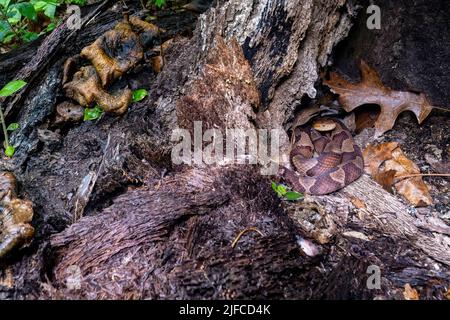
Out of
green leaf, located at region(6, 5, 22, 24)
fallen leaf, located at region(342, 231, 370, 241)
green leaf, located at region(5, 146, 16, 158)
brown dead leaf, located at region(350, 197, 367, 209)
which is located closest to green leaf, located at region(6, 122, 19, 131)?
green leaf, located at region(5, 146, 16, 158)

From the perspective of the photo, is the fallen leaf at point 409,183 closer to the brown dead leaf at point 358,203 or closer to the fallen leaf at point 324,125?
the brown dead leaf at point 358,203

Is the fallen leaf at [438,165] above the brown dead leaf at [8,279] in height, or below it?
below

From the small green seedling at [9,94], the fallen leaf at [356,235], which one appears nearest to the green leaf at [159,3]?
the small green seedling at [9,94]

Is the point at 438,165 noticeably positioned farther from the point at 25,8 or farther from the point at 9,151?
the point at 25,8

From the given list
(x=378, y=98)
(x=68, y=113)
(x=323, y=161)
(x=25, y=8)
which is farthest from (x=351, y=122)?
(x=25, y=8)

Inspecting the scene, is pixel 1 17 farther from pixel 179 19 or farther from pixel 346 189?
pixel 346 189

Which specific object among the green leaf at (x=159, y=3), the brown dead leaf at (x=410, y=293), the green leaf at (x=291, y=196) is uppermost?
the green leaf at (x=159, y=3)
